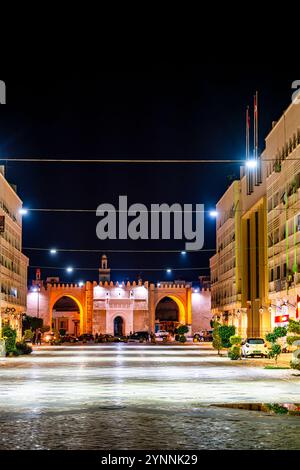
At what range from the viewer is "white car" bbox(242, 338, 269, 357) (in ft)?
168

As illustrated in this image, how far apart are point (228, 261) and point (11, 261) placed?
23.6 m

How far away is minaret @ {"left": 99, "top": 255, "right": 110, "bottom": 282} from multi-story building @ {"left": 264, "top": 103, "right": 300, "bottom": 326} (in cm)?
6870

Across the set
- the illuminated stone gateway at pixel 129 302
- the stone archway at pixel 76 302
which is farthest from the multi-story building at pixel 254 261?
the stone archway at pixel 76 302

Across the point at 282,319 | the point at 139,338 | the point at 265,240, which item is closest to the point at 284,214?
the point at 282,319

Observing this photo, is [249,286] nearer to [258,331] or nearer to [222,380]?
[258,331]

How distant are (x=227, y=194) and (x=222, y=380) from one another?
6646 centimetres

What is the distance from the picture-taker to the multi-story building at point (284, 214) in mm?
55344

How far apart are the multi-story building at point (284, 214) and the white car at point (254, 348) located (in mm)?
3041

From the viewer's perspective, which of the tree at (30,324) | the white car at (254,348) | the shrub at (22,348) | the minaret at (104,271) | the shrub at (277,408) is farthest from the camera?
the minaret at (104,271)

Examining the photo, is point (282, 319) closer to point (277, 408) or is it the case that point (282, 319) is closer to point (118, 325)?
point (277, 408)

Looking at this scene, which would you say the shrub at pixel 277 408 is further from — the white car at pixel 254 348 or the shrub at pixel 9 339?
the shrub at pixel 9 339

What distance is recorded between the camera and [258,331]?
7569 cm

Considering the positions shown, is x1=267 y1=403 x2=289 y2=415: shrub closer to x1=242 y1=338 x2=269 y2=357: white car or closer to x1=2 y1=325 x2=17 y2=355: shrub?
x1=242 y1=338 x2=269 y2=357: white car
